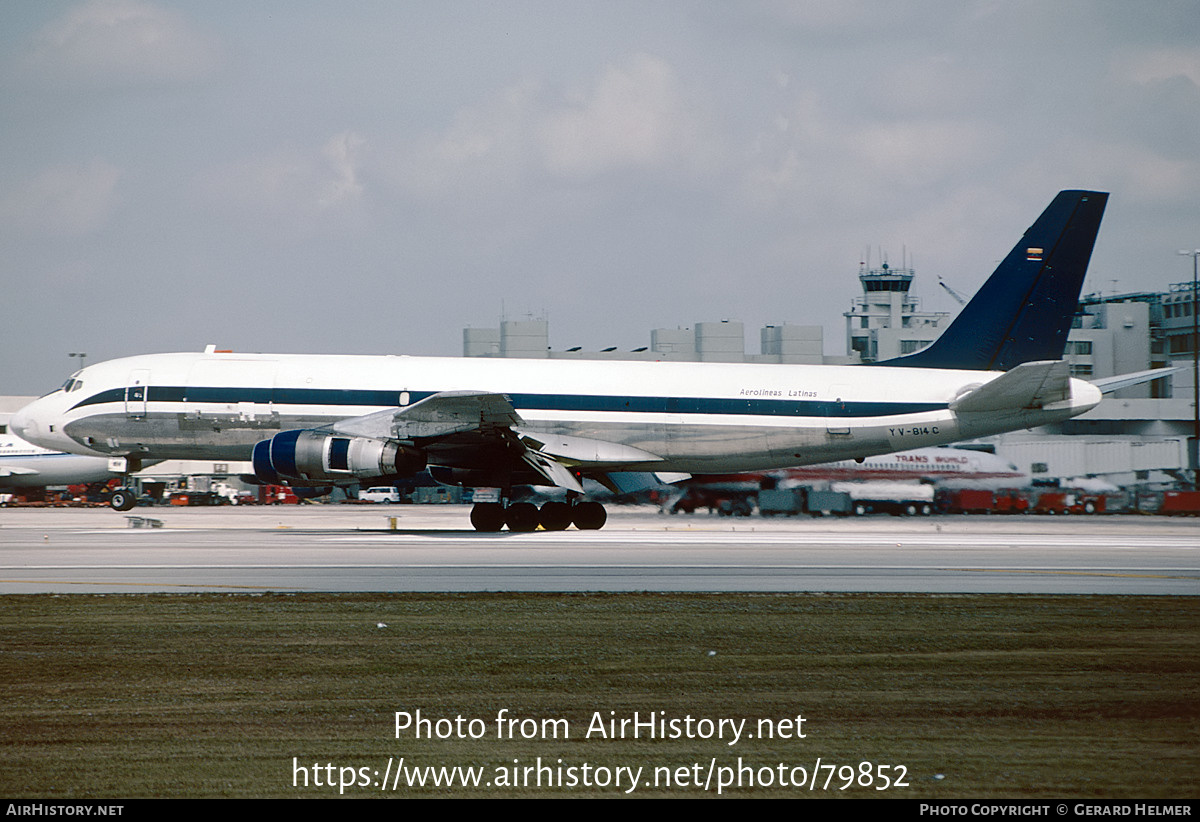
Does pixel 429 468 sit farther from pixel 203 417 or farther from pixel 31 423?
pixel 31 423

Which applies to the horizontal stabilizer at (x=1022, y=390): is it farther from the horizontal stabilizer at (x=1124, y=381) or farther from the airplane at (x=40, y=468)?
the airplane at (x=40, y=468)

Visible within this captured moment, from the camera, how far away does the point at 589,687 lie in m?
10.3

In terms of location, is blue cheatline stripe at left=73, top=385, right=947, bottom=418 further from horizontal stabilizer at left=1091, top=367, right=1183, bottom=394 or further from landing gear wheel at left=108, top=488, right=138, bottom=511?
landing gear wheel at left=108, top=488, right=138, bottom=511

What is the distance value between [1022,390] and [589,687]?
2489 centimetres

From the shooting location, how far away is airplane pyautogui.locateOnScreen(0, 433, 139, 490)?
59.8 meters

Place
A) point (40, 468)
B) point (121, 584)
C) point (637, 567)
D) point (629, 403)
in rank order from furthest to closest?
point (40, 468), point (629, 403), point (637, 567), point (121, 584)

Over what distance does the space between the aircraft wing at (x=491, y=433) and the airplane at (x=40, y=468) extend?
3399 cm

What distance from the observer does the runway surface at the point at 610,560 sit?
19.0 metres

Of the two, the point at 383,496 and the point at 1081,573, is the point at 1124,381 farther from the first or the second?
the point at 383,496

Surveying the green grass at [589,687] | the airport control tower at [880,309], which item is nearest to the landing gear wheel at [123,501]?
the green grass at [589,687]

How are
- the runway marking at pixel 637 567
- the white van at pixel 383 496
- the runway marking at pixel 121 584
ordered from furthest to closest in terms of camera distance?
1. the white van at pixel 383 496
2. the runway marking at pixel 637 567
3. the runway marking at pixel 121 584

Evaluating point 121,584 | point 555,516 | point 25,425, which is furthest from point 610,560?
point 25,425

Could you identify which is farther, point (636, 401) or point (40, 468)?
point (40, 468)

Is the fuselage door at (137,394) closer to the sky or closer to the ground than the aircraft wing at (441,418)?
closer to the sky
